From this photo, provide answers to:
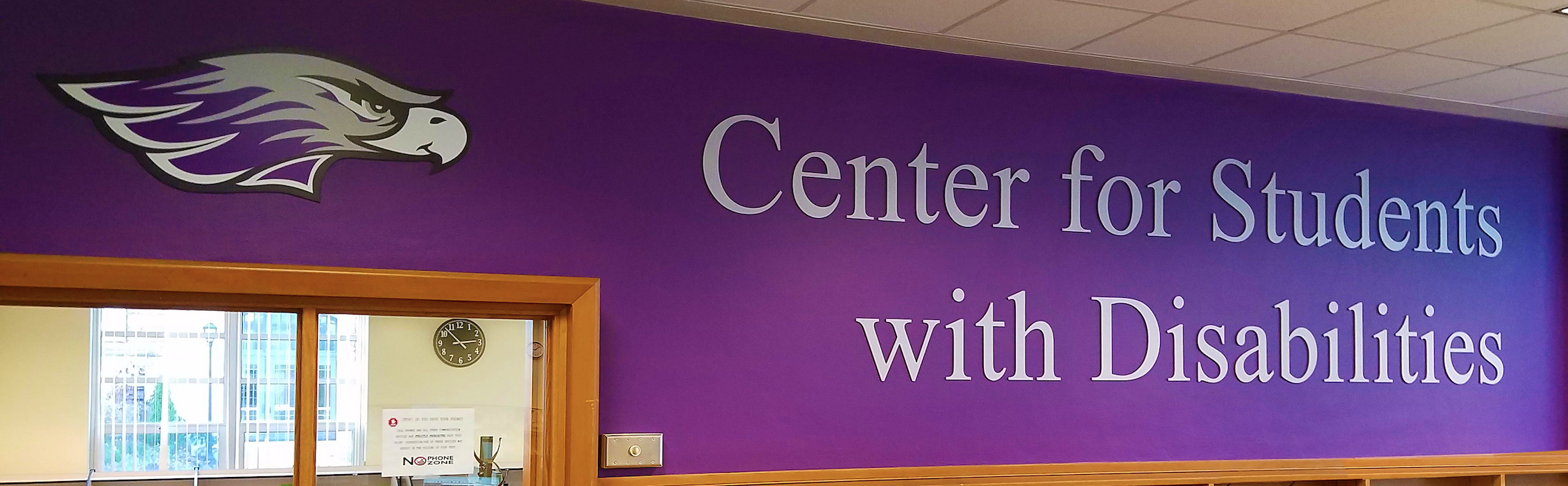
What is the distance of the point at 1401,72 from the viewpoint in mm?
4816

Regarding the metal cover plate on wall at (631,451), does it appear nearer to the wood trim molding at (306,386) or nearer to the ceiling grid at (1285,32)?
the wood trim molding at (306,386)

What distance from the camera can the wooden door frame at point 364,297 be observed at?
3229mm

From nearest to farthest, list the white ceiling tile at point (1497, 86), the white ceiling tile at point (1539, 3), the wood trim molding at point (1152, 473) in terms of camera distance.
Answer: the white ceiling tile at point (1539, 3)
the wood trim molding at point (1152, 473)
the white ceiling tile at point (1497, 86)

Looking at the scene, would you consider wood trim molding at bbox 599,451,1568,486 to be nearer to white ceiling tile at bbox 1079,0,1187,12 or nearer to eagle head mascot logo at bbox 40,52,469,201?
eagle head mascot logo at bbox 40,52,469,201

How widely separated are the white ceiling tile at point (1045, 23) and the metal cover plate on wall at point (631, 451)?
1749mm

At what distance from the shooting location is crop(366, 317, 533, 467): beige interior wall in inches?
142

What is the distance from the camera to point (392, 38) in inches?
148

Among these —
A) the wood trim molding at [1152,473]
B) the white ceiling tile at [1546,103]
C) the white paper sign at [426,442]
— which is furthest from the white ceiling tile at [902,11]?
the white ceiling tile at [1546,103]

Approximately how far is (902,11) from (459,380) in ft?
6.06

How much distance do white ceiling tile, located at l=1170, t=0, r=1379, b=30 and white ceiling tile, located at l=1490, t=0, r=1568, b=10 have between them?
43 centimetres

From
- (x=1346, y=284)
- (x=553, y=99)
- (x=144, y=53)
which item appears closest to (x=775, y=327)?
(x=553, y=99)

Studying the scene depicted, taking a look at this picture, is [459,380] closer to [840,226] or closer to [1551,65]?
[840,226]

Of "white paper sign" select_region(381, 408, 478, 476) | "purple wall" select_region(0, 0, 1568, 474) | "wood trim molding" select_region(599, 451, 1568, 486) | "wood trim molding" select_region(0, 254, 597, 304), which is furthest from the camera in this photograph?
"wood trim molding" select_region(599, 451, 1568, 486)

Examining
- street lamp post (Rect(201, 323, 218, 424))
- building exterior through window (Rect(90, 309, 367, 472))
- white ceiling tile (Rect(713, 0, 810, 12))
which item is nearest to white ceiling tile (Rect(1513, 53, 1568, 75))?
white ceiling tile (Rect(713, 0, 810, 12))
